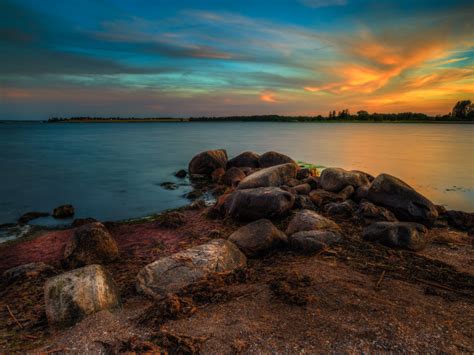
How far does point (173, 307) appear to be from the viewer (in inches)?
145

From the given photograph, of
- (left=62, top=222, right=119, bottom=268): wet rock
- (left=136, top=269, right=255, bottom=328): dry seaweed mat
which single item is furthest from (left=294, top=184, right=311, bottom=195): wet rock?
(left=62, top=222, right=119, bottom=268): wet rock

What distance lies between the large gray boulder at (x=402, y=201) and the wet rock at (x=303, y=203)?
163 centimetres

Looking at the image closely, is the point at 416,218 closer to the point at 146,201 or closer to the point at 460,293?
the point at 460,293

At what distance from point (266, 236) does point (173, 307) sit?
8.13ft

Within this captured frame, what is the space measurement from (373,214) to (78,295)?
6405 mm

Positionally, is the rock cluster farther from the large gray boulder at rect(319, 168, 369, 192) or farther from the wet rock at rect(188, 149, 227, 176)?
the wet rock at rect(188, 149, 227, 176)

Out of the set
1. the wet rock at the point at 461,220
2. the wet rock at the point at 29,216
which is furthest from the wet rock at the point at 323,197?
the wet rock at the point at 29,216

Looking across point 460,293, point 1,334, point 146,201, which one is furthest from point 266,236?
point 146,201

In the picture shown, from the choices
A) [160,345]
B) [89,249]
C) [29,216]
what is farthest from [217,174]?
[160,345]

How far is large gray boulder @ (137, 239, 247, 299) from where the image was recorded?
437 cm

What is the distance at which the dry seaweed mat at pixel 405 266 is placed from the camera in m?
4.45

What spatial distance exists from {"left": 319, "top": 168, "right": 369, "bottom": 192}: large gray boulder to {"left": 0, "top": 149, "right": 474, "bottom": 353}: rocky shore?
1.79m

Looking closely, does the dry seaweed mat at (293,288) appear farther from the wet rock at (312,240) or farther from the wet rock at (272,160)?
the wet rock at (272,160)

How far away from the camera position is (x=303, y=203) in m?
8.35
